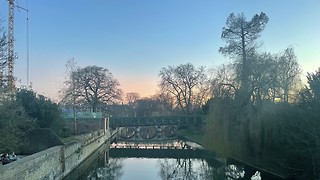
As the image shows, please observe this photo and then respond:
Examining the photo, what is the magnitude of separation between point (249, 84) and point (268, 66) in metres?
1.81

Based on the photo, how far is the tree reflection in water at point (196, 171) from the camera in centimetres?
2334

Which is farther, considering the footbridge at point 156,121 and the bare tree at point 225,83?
the footbridge at point 156,121

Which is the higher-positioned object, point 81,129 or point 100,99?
point 100,99

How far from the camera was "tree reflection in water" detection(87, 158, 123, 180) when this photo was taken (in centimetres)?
2397

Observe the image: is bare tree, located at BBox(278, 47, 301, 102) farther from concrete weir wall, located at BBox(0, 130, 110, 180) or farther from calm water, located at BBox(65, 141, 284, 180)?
concrete weir wall, located at BBox(0, 130, 110, 180)

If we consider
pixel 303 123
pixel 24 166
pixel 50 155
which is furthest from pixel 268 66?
pixel 24 166

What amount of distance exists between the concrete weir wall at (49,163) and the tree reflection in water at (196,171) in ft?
20.0

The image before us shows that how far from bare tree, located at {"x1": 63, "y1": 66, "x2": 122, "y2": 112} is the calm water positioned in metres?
20.2

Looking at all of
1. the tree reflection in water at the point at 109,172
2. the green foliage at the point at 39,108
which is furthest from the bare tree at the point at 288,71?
the green foliage at the point at 39,108

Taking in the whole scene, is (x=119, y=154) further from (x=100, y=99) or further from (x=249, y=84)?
(x=100, y=99)

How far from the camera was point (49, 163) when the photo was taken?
1794 cm

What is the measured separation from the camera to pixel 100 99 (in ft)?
195

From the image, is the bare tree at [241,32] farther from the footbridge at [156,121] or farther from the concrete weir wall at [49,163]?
the footbridge at [156,121]

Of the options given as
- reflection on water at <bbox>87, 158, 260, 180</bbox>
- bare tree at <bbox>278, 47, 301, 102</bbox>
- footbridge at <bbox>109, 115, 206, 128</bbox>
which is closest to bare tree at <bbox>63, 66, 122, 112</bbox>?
footbridge at <bbox>109, 115, 206, 128</bbox>
